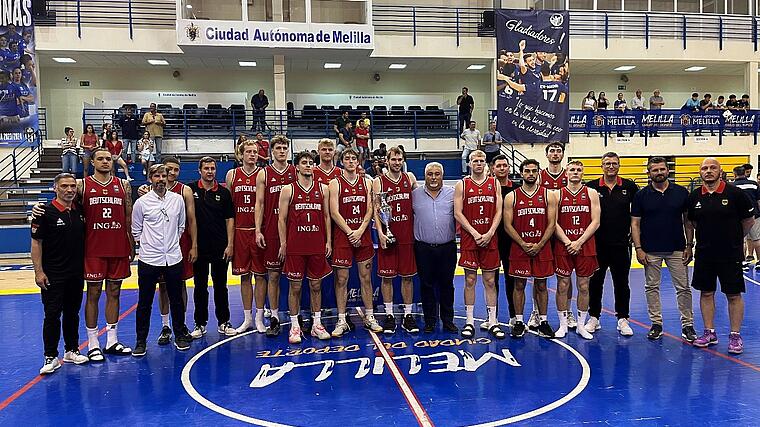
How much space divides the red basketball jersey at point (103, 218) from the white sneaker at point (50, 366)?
3.39ft

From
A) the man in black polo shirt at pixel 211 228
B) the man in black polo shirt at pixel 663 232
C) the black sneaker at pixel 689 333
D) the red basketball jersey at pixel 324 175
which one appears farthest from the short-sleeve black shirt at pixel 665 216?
the man in black polo shirt at pixel 211 228

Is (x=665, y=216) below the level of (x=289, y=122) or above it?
below

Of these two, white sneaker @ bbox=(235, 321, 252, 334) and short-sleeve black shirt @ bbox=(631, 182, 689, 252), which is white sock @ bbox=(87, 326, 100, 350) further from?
short-sleeve black shirt @ bbox=(631, 182, 689, 252)

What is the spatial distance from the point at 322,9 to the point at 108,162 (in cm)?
1416

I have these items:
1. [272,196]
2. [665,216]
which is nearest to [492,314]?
[665,216]

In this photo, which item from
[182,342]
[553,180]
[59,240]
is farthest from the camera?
[553,180]

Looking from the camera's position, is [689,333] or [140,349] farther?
[689,333]

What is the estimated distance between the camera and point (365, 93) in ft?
77.4

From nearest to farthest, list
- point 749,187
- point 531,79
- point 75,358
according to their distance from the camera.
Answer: point 75,358, point 749,187, point 531,79

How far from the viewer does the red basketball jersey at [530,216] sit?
6441 millimetres

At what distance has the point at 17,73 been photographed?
1717 centimetres

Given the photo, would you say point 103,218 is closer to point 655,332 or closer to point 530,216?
point 530,216

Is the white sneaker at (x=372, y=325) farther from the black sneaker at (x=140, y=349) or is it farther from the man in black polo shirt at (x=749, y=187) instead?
the man in black polo shirt at (x=749, y=187)

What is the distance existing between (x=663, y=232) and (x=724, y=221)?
1.95 ft
